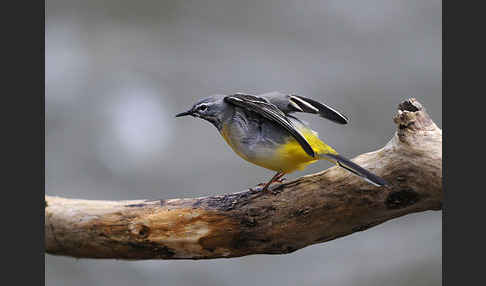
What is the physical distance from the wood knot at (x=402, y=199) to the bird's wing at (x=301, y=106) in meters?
0.37

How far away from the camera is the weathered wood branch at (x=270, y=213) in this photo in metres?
1.45

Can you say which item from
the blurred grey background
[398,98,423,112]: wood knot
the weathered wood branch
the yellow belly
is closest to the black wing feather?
the yellow belly

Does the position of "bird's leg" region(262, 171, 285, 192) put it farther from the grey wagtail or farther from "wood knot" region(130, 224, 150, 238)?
"wood knot" region(130, 224, 150, 238)

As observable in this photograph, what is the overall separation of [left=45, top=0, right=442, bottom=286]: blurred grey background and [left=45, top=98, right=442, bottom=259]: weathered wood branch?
1272mm

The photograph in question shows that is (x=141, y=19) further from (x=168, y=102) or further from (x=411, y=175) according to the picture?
(x=411, y=175)

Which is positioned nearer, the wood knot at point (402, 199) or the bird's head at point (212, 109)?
the wood knot at point (402, 199)

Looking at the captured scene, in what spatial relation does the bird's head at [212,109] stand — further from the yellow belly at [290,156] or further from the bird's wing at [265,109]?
the yellow belly at [290,156]

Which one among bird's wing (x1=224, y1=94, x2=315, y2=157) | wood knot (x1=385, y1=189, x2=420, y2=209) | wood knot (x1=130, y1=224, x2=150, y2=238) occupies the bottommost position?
wood knot (x1=130, y1=224, x2=150, y2=238)

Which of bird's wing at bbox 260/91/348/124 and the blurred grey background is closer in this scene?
bird's wing at bbox 260/91/348/124

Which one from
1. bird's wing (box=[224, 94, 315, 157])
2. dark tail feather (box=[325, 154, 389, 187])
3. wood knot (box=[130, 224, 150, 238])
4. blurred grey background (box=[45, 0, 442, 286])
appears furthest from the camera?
blurred grey background (box=[45, 0, 442, 286])

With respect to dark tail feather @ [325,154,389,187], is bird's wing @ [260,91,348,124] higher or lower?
higher

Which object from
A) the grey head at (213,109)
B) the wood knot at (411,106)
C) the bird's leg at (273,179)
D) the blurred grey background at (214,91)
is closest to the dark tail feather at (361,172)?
the wood knot at (411,106)

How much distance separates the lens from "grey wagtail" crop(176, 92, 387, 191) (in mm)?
1636
